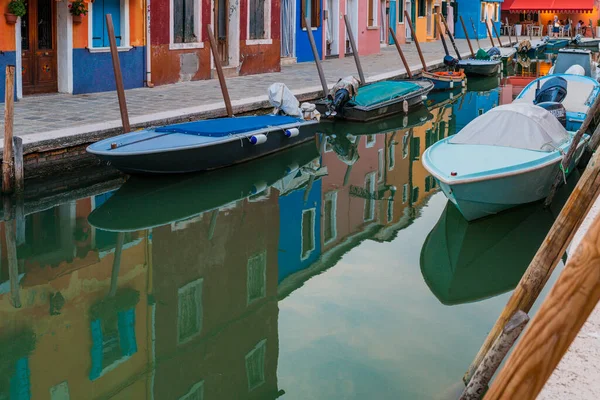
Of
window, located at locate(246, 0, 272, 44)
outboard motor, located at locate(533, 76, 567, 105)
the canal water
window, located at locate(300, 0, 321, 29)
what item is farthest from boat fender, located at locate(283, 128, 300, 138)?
window, located at locate(300, 0, 321, 29)

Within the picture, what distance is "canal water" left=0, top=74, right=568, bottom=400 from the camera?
5.11 metres

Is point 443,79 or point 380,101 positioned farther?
point 443,79

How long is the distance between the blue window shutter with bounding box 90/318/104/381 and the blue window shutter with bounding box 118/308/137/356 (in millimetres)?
146

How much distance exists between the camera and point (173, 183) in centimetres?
1003

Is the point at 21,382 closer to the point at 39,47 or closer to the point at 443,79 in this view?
the point at 39,47

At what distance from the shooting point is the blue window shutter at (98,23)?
13.8m

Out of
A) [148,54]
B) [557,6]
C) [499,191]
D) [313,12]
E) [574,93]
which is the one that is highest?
[557,6]

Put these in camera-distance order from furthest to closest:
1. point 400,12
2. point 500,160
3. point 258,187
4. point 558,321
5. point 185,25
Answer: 1. point 400,12
2. point 185,25
3. point 258,187
4. point 500,160
5. point 558,321

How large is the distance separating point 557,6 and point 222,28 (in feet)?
113

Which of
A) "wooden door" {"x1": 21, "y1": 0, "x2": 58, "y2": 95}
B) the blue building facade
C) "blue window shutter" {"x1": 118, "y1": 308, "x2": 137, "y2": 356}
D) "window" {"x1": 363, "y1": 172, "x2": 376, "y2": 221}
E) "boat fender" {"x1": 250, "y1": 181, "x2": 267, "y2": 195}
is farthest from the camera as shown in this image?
the blue building facade

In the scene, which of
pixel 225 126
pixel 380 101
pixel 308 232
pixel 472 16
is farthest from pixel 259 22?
pixel 472 16

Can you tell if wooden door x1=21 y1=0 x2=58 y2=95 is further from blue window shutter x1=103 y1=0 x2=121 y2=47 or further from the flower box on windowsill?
blue window shutter x1=103 y1=0 x2=121 y2=47

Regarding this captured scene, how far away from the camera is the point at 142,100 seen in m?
13.5

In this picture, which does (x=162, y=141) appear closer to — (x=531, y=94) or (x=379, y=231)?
(x=379, y=231)
